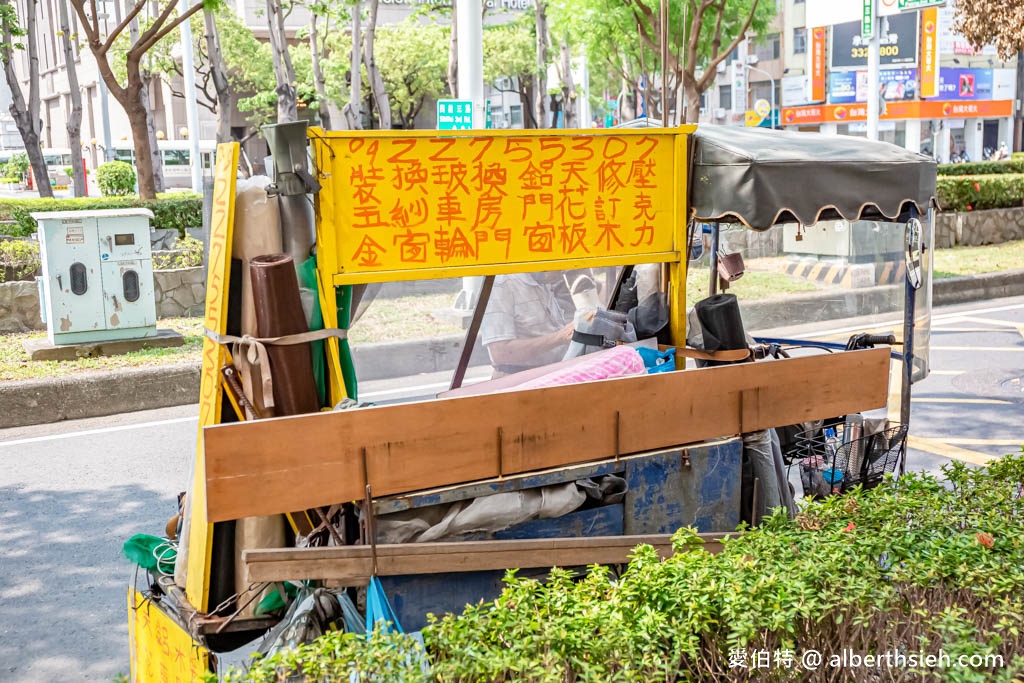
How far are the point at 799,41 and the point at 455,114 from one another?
1750 inches

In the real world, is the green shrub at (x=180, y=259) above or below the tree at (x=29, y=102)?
below

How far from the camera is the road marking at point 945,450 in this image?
694 centimetres

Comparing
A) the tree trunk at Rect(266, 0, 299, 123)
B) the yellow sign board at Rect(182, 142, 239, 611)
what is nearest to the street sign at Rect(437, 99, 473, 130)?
the tree trunk at Rect(266, 0, 299, 123)

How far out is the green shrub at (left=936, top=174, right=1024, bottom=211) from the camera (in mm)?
17422

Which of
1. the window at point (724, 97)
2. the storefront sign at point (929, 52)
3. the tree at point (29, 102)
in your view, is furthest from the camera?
the window at point (724, 97)

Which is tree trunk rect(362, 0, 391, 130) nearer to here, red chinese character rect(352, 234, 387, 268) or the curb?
the curb

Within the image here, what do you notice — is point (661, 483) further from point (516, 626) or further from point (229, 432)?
point (229, 432)

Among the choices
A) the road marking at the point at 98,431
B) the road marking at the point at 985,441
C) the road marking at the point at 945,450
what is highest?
the road marking at the point at 98,431

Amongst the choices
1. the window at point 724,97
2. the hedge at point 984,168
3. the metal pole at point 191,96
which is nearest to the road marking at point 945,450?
the hedge at point 984,168

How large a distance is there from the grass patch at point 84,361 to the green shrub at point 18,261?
4.64 feet

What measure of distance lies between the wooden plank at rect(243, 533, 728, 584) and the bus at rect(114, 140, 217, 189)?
38.9 meters

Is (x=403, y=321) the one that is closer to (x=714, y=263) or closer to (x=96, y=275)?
(x=714, y=263)

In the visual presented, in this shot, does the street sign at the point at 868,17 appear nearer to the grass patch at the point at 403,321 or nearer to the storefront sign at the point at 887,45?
the grass patch at the point at 403,321

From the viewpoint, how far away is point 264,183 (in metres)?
3.55
